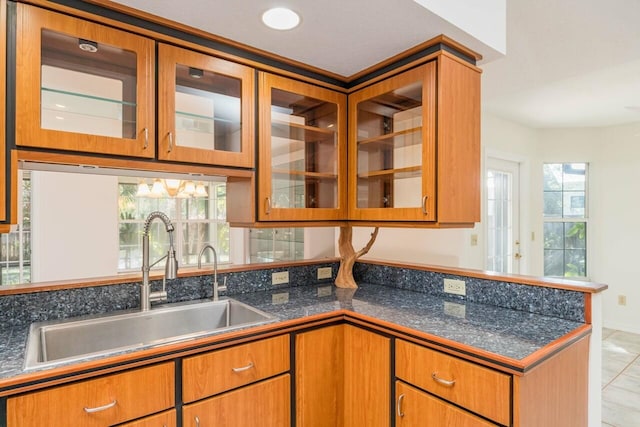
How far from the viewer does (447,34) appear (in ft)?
5.34

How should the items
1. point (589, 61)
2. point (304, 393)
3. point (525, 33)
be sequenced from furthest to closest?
point (589, 61) < point (525, 33) < point (304, 393)

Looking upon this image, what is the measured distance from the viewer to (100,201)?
403 centimetres

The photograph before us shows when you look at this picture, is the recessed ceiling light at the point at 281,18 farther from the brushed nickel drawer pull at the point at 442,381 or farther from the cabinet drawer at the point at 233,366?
the brushed nickel drawer pull at the point at 442,381

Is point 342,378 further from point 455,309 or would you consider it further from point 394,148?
point 394,148

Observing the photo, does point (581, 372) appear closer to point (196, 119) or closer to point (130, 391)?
point (130, 391)

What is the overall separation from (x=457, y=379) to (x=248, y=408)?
80 cm

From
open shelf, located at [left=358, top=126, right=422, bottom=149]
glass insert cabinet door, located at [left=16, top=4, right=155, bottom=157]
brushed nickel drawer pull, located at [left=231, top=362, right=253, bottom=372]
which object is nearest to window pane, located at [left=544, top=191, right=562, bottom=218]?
open shelf, located at [left=358, top=126, right=422, bottom=149]

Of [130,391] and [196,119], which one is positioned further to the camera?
[196,119]

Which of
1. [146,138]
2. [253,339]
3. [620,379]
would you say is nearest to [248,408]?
[253,339]

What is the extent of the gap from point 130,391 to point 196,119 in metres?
1.11

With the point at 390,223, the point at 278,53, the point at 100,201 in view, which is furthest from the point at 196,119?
the point at 100,201

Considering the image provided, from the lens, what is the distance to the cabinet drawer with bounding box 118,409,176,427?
4.00ft

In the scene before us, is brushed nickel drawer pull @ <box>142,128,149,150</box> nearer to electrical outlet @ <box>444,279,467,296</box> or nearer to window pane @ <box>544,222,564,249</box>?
electrical outlet @ <box>444,279,467,296</box>

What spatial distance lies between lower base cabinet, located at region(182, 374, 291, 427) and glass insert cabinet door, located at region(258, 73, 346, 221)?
769mm
